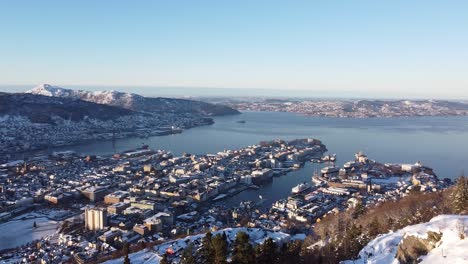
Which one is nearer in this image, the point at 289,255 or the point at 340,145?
the point at 289,255

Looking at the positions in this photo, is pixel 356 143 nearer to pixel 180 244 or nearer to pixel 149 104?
pixel 180 244

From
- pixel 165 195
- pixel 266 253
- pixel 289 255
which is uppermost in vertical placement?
pixel 266 253

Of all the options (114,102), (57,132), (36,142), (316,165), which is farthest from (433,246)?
(114,102)

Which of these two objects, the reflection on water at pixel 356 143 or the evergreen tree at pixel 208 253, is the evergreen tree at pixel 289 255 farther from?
the reflection on water at pixel 356 143

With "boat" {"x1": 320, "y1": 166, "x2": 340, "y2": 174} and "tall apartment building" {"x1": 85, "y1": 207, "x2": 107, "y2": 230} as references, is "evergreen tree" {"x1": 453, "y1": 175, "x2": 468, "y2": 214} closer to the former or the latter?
"tall apartment building" {"x1": 85, "y1": 207, "x2": 107, "y2": 230}

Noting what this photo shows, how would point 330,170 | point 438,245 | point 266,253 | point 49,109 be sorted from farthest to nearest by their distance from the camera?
point 49,109 < point 330,170 < point 266,253 < point 438,245

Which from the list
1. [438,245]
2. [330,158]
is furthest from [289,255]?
[330,158]

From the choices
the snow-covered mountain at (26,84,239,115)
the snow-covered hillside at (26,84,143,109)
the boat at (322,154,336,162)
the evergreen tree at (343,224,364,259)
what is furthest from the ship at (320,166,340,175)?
the snow-covered hillside at (26,84,143,109)

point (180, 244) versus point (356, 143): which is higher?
point (180, 244)

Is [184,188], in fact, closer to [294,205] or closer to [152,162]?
[294,205]
